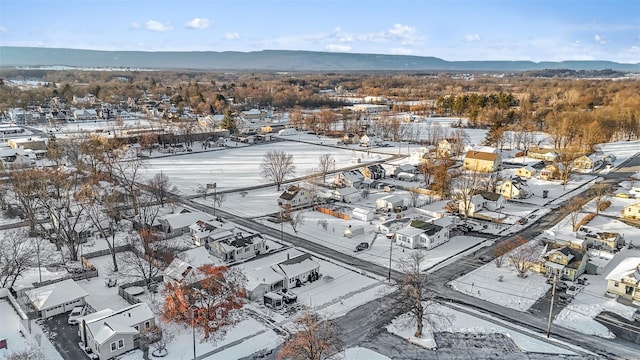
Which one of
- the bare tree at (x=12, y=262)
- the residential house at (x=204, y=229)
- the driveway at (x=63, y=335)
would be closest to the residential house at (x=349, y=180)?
the residential house at (x=204, y=229)

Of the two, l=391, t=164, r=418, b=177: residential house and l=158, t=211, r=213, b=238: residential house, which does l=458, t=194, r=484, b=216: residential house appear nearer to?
l=391, t=164, r=418, b=177: residential house

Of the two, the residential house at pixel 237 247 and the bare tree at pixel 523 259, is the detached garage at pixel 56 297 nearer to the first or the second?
the residential house at pixel 237 247

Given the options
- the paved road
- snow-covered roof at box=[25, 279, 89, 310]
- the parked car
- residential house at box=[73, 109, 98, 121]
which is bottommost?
the paved road

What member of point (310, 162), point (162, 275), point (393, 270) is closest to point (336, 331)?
point (393, 270)

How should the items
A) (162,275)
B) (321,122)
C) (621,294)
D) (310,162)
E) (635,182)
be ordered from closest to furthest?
(621,294), (162,275), (635,182), (310,162), (321,122)

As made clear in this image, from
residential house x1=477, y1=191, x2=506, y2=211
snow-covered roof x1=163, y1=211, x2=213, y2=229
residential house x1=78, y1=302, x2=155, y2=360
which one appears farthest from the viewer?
residential house x1=477, y1=191, x2=506, y2=211

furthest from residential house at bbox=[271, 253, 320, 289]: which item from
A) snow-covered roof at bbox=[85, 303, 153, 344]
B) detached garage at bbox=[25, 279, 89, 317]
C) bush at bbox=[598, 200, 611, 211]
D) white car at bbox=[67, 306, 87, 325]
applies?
bush at bbox=[598, 200, 611, 211]

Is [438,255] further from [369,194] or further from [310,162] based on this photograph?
[310,162]
